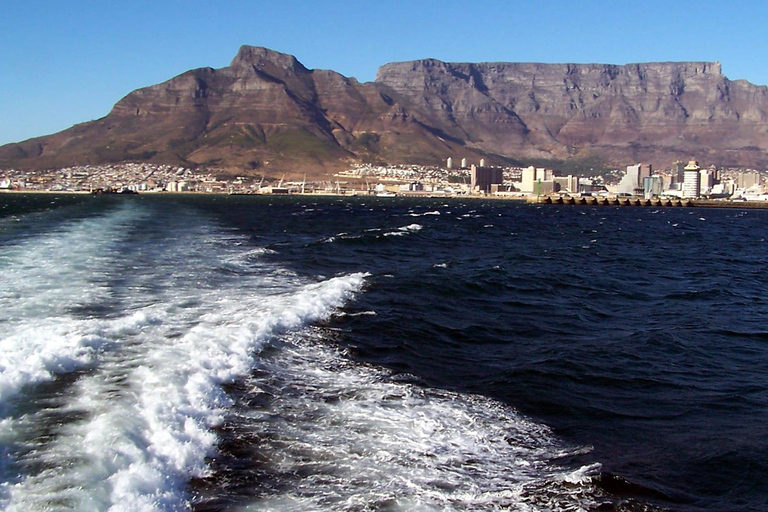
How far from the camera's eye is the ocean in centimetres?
925

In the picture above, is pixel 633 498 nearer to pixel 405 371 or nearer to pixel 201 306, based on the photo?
pixel 405 371

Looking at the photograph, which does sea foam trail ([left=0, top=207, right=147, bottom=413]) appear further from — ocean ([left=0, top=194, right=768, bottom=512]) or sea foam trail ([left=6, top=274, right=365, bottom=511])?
sea foam trail ([left=6, top=274, right=365, bottom=511])

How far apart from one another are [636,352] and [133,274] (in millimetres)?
18457

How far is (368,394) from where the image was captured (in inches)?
524

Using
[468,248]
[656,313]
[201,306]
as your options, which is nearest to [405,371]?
[201,306]

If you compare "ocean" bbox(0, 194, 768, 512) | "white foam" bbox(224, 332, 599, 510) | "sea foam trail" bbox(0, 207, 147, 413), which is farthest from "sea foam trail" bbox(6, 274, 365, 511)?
"sea foam trail" bbox(0, 207, 147, 413)

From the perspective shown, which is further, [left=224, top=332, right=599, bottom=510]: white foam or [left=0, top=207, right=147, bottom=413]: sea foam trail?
[left=0, top=207, right=147, bottom=413]: sea foam trail

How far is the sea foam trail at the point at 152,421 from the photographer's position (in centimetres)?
856

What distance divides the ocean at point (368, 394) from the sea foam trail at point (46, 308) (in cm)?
10

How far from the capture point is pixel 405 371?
1536 cm

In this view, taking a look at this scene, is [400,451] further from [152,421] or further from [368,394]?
[152,421]

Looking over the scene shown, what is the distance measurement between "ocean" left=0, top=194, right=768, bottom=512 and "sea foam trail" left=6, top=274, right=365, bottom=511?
42 millimetres

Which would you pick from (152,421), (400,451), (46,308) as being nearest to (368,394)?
(400,451)

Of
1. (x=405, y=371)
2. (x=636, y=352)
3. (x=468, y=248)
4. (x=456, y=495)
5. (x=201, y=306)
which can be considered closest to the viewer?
(x=456, y=495)
